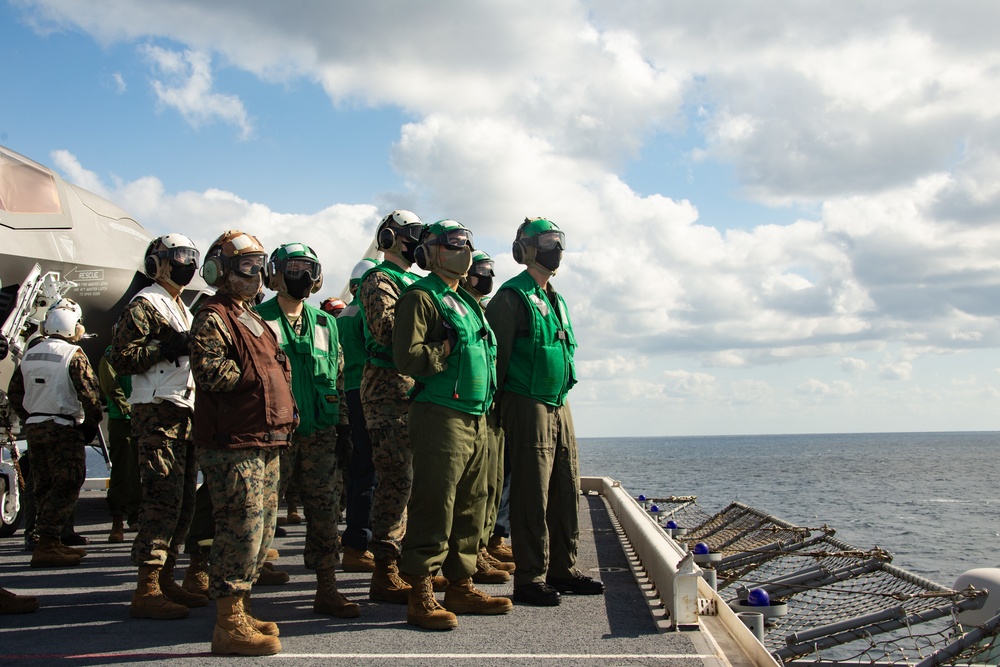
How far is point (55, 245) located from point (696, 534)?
29.3 ft

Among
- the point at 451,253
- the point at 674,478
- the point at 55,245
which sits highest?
the point at 55,245

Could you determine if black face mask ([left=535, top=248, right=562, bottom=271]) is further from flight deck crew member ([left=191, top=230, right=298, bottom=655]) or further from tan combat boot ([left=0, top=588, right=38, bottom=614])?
tan combat boot ([left=0, top=588, right=38, bottom=614])

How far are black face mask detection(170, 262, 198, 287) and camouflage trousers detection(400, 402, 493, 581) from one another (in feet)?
5.35

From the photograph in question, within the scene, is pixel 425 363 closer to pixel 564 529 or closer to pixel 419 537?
pixel 419 537

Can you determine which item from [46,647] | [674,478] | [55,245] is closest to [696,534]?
[55,245]

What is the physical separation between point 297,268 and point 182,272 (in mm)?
832

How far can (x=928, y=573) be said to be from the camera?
83.7ft

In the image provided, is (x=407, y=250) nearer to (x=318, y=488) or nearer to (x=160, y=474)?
(x=318, y=488)

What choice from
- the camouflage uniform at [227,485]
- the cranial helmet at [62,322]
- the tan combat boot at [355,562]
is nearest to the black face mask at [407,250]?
the camouflage uniform at [227,485]

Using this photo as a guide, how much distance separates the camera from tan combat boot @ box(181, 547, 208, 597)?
214 inches

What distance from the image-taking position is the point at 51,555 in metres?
6.81

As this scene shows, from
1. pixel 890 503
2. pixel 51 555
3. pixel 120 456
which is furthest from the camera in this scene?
pixel 890 503

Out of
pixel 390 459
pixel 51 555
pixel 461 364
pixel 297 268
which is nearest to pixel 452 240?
pixel 461 364

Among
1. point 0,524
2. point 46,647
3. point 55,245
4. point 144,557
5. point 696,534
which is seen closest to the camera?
point 46,647
